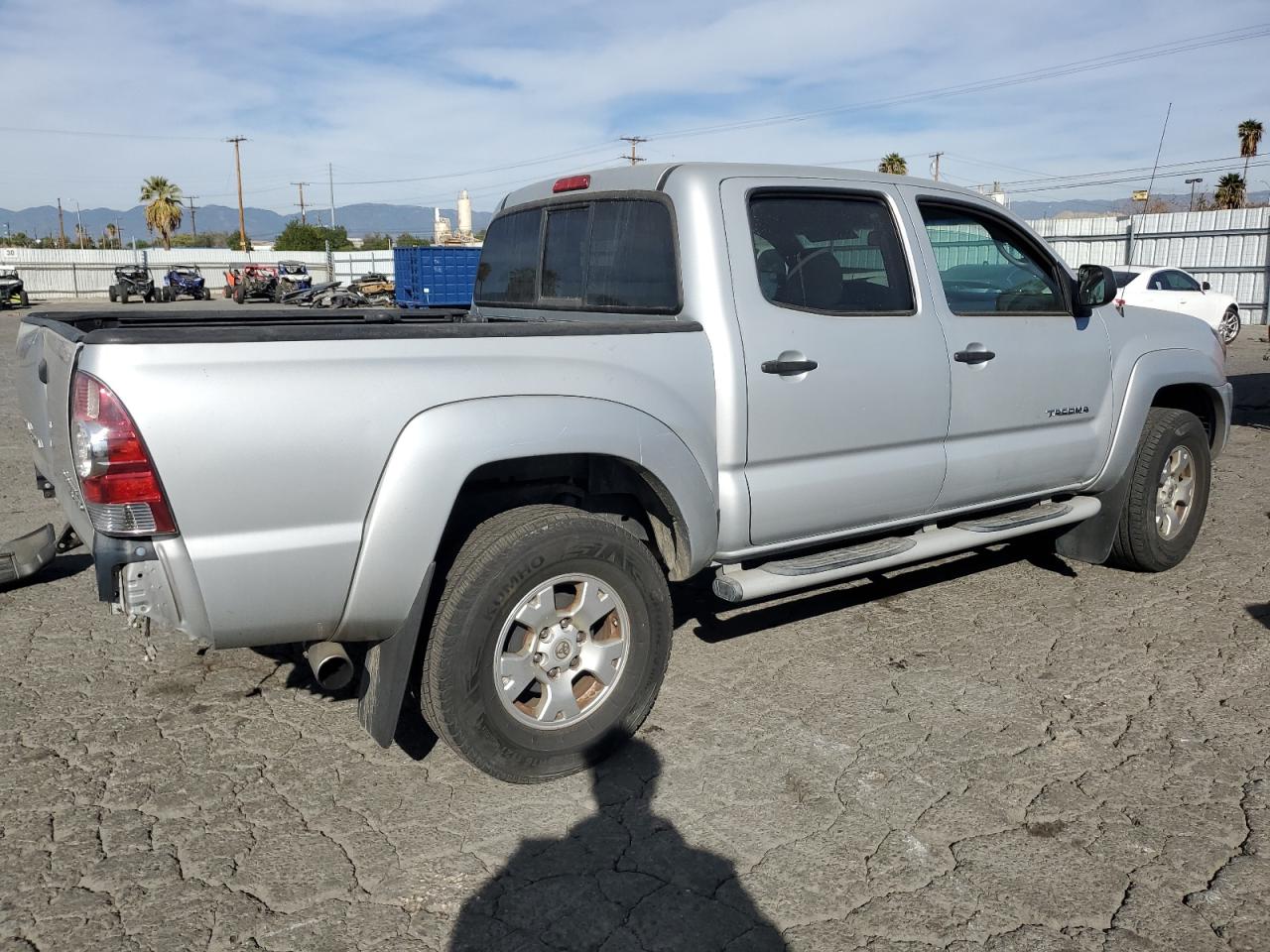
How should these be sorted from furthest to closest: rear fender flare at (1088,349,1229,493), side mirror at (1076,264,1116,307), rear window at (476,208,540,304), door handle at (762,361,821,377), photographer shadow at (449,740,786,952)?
rear fender flare at (1088,349,1229,493) < side mirror at (1076,264,1116,307) < rear window at (476,208,540,304) < door handle at (762,361,821,377) < photographer shadow at (449,740,786,952)

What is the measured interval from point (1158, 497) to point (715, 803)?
3.40 m

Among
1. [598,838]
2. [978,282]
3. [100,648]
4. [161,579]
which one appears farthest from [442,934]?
[978,282]

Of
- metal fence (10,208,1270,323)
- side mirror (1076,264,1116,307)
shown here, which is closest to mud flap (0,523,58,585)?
side mirror (1076,264,1116,307)

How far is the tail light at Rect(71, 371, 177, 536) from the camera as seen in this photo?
8.87ft

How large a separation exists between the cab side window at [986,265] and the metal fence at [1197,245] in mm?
21692

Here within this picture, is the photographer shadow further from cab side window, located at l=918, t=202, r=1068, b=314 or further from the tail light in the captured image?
cab side window, located at l=918, t=202, r=1068, b=314

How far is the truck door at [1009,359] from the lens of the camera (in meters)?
Result: 4.44

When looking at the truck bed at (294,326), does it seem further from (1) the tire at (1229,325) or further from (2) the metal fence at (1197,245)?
(2) the metal fence at (1197,245)

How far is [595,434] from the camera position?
3.35 m

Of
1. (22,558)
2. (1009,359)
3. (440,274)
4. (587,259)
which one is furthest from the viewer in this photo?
(440,274)

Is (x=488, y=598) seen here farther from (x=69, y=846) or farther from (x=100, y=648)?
(x=100, y=648)

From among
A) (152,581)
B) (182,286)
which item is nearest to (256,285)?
(182,286)

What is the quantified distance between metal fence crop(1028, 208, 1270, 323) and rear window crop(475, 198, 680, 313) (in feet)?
75.1

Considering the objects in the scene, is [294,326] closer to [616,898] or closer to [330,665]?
[330,665]
